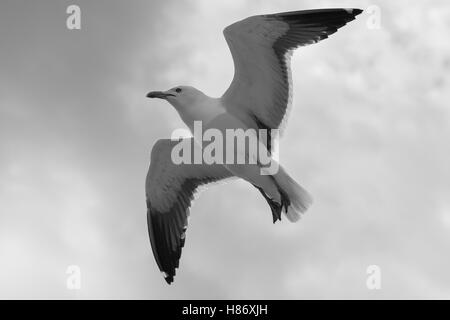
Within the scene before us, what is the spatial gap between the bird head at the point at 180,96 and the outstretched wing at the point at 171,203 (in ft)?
3.46

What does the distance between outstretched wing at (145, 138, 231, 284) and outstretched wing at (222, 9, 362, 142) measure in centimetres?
114

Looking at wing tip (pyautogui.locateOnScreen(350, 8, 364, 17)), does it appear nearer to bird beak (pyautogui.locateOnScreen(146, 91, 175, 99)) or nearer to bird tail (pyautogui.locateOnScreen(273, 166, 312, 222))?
bird tail (pyautogui.locateOnScreen(273, 166, 312, 222))

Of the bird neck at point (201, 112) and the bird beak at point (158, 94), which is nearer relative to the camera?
the bird neck at point (201, 112)

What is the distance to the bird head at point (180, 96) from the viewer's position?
700 cm

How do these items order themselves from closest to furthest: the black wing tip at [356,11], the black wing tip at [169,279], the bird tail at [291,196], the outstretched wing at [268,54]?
the black wing tip at [356,11]
the outstretched wing at [268,54]
the bird tail at [291,196]
the black wing tip at [169,279]

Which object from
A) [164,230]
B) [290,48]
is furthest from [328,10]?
[164,230]

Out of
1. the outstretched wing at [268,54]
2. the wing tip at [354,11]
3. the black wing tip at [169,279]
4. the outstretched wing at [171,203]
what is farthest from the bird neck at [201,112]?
the black wing tip at [169,279]

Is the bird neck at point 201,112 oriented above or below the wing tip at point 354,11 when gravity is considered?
below

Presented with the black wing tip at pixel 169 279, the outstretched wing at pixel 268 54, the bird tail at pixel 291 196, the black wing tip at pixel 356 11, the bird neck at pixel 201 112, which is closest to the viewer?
the black wing tip at pixel 356 11

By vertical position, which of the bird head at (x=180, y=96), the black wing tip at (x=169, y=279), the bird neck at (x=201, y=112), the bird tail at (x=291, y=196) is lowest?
the black wing tip at (x=169, y=279)

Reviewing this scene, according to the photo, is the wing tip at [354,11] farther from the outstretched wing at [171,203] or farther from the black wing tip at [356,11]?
the outstretched wing at [171,203]

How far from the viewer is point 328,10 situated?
6711 millimetres

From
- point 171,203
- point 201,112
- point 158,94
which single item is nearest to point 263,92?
point 201,112
